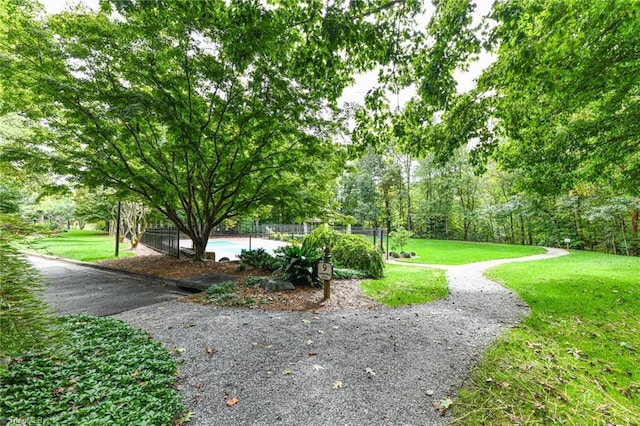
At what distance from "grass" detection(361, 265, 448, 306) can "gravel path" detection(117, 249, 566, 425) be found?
51 cm

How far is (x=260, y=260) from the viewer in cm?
793

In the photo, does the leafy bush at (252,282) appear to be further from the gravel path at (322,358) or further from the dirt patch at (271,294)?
the gravel path at (322,358)

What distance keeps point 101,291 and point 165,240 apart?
5.95m

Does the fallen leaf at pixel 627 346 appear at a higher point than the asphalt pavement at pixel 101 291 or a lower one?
lower

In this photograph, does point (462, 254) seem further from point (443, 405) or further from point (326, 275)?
point (443, 405)

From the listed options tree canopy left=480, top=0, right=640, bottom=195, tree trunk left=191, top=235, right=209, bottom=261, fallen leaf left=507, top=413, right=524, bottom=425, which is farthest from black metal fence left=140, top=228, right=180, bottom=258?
tree canopy left=480, top=0, right=640, bottom=195

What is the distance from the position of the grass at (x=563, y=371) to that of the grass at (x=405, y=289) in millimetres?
1773

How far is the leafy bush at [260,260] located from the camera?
748 cm

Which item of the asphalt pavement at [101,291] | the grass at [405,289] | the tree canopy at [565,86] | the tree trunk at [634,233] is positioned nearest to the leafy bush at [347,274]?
the grass at [405,289]

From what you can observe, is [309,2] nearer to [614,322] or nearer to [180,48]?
[180,48]

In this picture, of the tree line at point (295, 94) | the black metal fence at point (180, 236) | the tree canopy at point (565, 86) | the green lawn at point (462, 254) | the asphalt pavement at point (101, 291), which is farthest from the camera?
the green lawn at point (462, 254)

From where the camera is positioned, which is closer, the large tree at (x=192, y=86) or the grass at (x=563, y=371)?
the grass at (x=563, y=371)

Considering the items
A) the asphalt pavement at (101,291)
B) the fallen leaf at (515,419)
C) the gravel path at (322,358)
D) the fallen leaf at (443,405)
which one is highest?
the asphalt pavement at (101,291)

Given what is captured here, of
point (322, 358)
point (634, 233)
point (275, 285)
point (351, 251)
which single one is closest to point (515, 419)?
point (322, 358)
